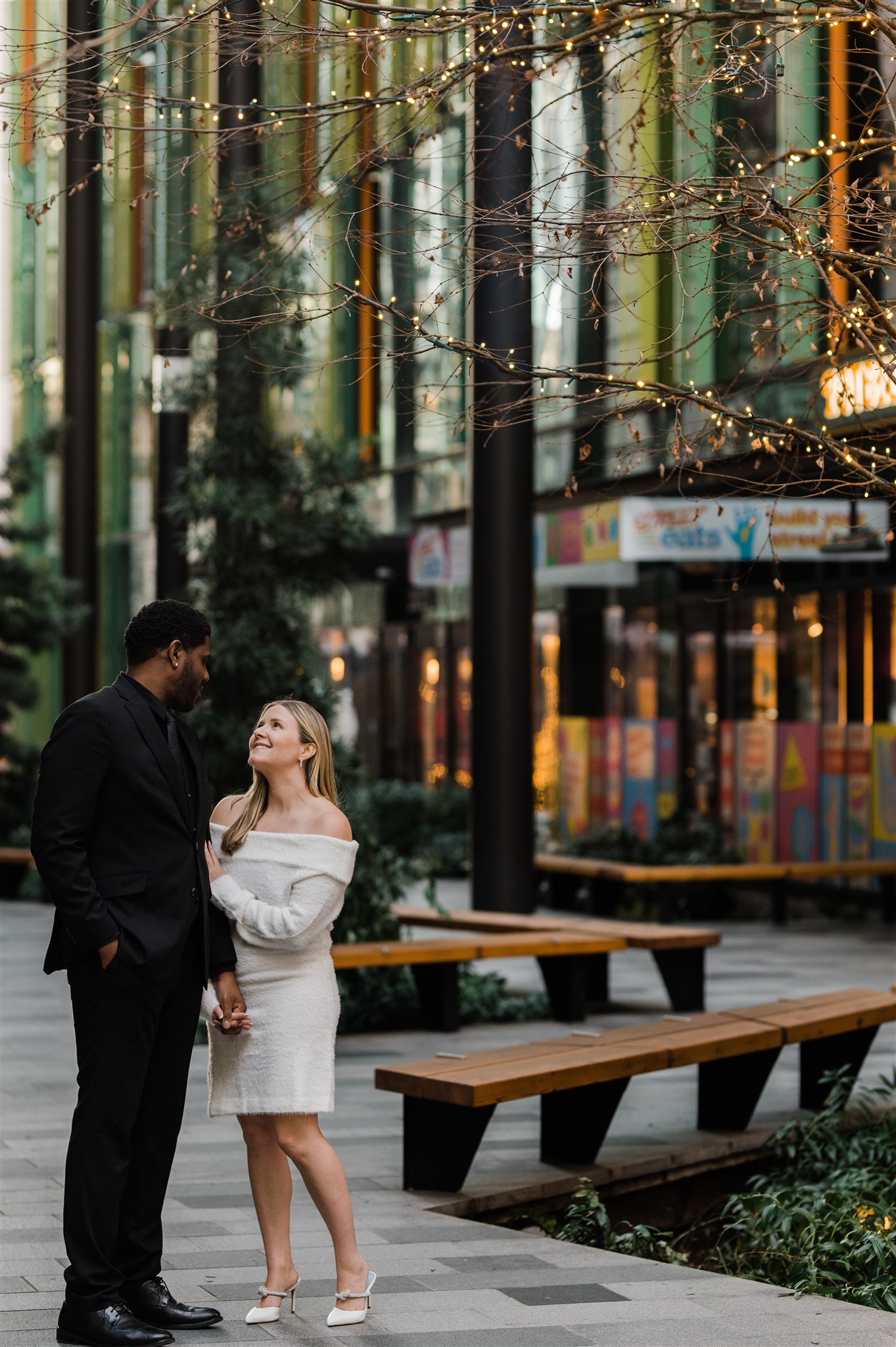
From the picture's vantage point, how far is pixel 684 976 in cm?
1112

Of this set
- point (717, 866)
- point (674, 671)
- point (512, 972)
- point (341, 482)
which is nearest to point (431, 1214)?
point (341, 482)

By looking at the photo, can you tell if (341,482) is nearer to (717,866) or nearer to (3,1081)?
(3,1081)

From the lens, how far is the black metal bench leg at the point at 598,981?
11.6m

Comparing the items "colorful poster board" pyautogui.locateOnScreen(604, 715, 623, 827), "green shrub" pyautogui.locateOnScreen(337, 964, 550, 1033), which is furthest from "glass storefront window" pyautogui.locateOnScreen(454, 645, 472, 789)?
"green shrub" pyautogui.locateOnScreen(337, 964, 550, 1033)

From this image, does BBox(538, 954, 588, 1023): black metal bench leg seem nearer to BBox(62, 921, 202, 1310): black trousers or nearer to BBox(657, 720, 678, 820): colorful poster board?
BBox(62, 921, 202, 1310): black trousers

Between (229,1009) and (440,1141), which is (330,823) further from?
(440,1141)

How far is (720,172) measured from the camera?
786 cm

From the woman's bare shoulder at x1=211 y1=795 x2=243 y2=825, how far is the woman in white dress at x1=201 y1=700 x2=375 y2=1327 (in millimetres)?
46

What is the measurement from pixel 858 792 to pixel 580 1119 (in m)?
10.8

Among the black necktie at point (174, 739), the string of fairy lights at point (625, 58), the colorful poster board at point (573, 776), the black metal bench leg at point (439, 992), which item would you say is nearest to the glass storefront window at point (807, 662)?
the colorful poster board at point (573, 776)

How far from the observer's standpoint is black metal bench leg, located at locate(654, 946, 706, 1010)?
36.4 feet

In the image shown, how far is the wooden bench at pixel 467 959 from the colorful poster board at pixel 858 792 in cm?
668

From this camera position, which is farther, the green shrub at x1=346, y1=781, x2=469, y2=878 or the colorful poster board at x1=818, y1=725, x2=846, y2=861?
Result: the green shrub at x1=346, y1=781, x2=469, y2=878

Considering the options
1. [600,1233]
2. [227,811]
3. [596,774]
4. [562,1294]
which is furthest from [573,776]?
[227,811]
